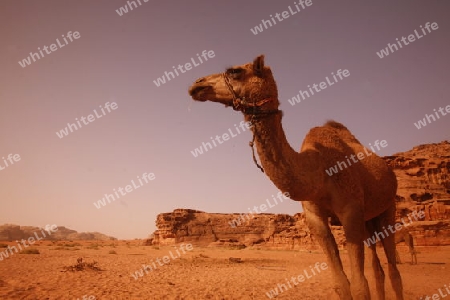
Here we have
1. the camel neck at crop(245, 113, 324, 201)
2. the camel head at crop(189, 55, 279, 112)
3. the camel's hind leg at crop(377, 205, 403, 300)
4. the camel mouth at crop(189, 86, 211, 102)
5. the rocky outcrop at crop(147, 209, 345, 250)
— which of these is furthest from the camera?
the rocky outcrop at crop(147, 209, 345, 250)

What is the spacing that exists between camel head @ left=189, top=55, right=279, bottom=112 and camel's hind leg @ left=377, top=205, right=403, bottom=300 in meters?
4.19

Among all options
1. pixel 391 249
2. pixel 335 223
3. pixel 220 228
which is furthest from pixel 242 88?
pixel 220 228

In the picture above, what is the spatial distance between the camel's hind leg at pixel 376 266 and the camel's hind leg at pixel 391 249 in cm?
15

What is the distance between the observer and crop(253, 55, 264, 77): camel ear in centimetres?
359

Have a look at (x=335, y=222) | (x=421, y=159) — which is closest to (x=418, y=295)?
(x=335, y=222)

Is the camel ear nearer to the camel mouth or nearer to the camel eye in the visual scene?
the camel eye

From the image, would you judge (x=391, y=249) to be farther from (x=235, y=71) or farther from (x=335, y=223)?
(x=235, y=71)

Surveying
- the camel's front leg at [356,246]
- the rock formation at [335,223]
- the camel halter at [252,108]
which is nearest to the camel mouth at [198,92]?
the camel halter at [252,108]

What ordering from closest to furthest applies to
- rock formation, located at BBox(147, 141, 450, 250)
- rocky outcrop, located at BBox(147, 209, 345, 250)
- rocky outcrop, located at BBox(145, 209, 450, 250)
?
rock formation, located at BBox(147, 141, 450, 250) < rocky outcrop, located at BBox(145, 209, 450, 250) < rocky outcrop, located at BBox(147, 209, 345, 250)

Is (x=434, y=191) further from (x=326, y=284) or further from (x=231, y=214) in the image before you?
(x=231, y=214)

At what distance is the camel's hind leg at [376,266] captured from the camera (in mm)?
5519

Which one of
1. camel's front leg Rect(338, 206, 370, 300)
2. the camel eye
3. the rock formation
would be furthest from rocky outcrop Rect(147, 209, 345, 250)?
the camel eye

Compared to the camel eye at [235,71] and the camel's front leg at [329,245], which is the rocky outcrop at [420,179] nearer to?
the camel's front leg at [329,245]

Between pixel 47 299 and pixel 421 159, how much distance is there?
56.9m
